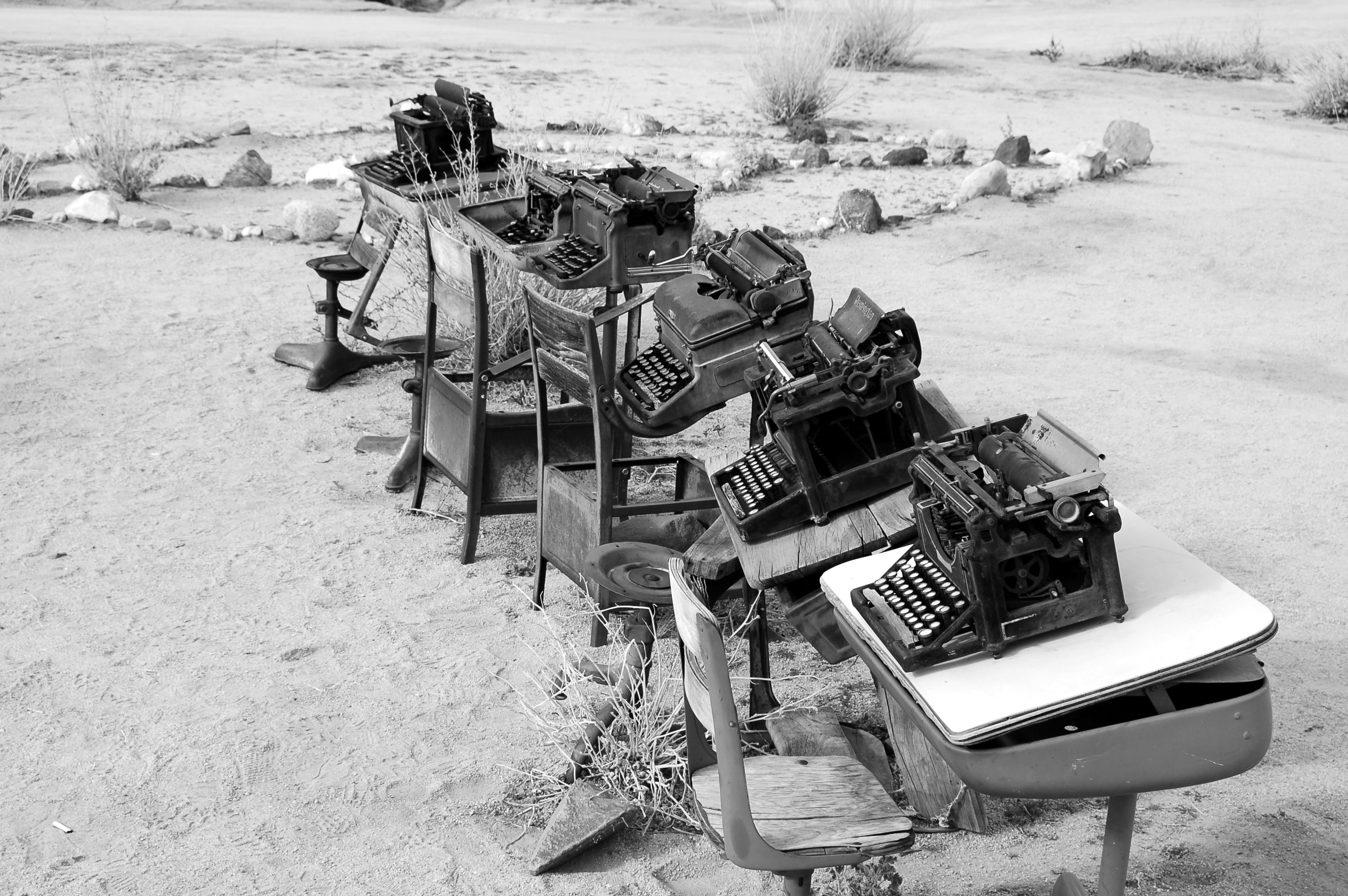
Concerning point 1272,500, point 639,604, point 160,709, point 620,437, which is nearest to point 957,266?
point 1272,500

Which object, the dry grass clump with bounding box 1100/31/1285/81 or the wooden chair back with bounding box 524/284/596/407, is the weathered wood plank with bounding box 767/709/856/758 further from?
the dry grass clump with bounding box 1100/31/1285/81

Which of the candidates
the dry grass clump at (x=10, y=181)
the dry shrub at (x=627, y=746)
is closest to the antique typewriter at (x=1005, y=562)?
the dry shrub at (x=627, y=746)

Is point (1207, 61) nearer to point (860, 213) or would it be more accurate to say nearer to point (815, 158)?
point (815, 158)

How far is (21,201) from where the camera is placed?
1030cm

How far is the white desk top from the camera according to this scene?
2258 mm

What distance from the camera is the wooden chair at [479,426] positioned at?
200 inches

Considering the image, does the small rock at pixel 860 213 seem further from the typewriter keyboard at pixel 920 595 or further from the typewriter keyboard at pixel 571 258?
the typewriter keyboard at pixel 920 595

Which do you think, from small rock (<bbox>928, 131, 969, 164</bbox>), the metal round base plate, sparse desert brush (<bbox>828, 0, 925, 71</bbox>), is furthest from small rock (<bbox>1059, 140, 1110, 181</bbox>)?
the metal round base plate

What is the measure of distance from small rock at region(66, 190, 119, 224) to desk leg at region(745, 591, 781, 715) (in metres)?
8.09

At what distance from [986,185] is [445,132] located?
5696mm

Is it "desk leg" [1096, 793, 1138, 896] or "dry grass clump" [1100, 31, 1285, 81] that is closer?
"desk leg" [1096, 793, 1138, 896]

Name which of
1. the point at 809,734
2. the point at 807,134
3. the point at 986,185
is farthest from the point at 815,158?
the point at 809,734

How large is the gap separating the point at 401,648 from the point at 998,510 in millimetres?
2859

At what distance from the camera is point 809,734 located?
12.4 ft
